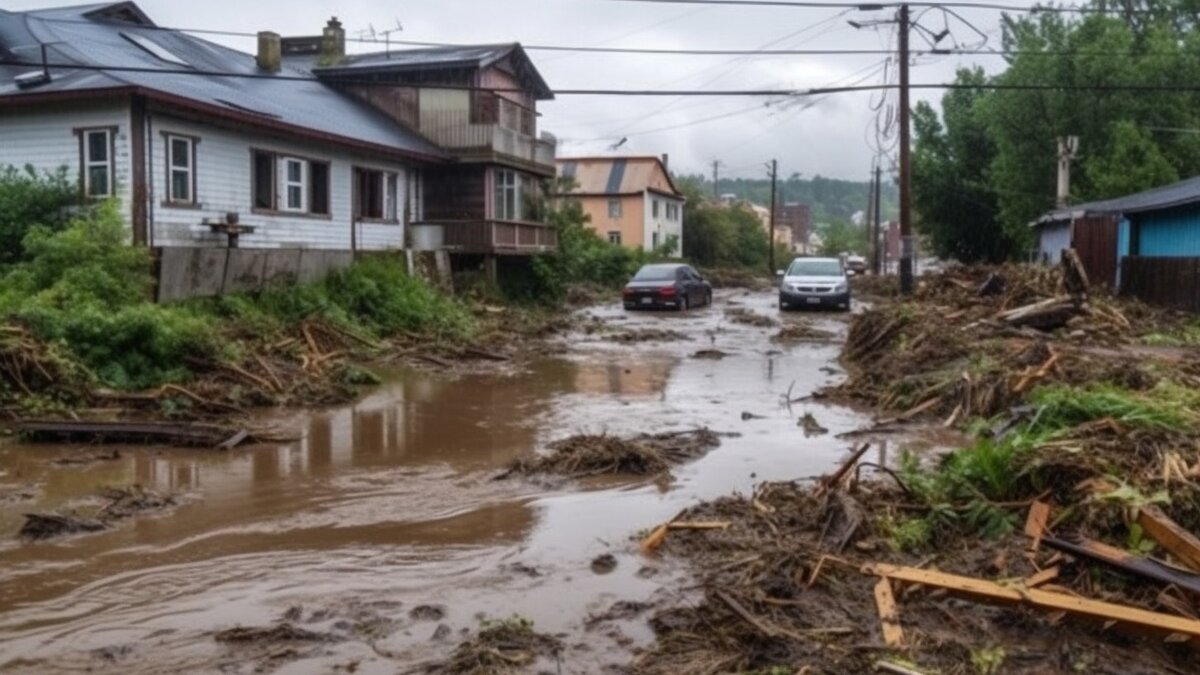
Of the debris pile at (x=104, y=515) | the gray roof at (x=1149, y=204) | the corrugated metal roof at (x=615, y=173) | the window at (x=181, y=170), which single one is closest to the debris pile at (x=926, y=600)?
the debris pile at (x=104, y=515)

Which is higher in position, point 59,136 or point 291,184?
point 59,136

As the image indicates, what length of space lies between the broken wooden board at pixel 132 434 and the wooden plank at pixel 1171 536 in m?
8.92

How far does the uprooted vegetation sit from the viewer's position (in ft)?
17.3

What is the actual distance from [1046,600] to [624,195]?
59211 millimetres

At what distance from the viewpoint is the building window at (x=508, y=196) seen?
100ft

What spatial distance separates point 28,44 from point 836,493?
2045 centimetres

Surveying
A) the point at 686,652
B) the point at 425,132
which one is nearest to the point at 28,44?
the point at 425,132

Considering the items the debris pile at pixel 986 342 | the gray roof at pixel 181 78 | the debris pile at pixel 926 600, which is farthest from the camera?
the gray roof at pixel 181 78

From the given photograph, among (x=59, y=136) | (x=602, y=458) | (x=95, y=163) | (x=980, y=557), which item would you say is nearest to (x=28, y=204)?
(x=95, y=163)

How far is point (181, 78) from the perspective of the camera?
22.0 m

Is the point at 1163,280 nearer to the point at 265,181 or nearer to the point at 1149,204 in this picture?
the point at 1149,204

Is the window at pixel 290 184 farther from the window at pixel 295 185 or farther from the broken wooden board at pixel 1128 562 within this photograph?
the broken wooden board at pixel 1128 562

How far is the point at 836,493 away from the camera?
301 inches

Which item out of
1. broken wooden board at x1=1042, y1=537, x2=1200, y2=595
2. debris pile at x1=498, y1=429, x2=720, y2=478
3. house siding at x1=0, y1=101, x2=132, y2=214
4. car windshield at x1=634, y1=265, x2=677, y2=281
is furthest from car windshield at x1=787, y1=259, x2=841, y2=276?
broken wooden board at x1=1042, y1=537, x2=1200, y2=595
